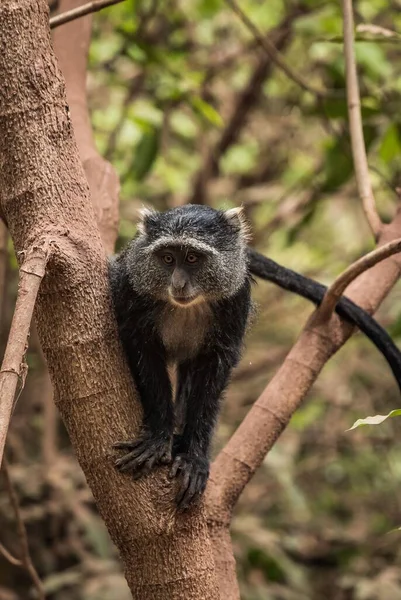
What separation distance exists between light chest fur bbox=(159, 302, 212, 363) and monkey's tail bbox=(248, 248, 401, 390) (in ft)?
1.31

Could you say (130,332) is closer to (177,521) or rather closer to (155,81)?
(177,521)


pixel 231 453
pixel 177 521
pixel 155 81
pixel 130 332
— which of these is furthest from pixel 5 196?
pixel 155 81

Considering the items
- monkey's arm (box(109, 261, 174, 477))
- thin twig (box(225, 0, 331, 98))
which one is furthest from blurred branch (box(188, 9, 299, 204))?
monkey's arm (box(109, 261, 174, 477))

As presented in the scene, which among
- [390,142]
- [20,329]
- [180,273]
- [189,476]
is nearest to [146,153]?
[390,142]

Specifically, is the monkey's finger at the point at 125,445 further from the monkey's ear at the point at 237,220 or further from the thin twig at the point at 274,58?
the thin twig at the point at 274,58

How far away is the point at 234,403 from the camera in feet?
22.5

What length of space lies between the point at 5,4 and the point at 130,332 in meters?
1.16

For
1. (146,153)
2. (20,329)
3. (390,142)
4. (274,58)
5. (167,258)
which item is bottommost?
(20,329)

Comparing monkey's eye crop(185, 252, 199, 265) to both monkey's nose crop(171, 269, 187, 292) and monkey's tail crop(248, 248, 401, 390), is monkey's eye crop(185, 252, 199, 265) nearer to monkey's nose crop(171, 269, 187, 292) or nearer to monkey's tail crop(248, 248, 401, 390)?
monkey's nose crop(171, 269, 187, 292)

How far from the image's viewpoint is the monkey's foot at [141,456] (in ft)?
7.47

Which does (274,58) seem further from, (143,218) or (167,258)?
(167,258)

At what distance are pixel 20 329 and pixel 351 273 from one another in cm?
125

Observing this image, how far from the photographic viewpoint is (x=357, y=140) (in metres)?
3.35

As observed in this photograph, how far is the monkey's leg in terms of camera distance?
2.46m
